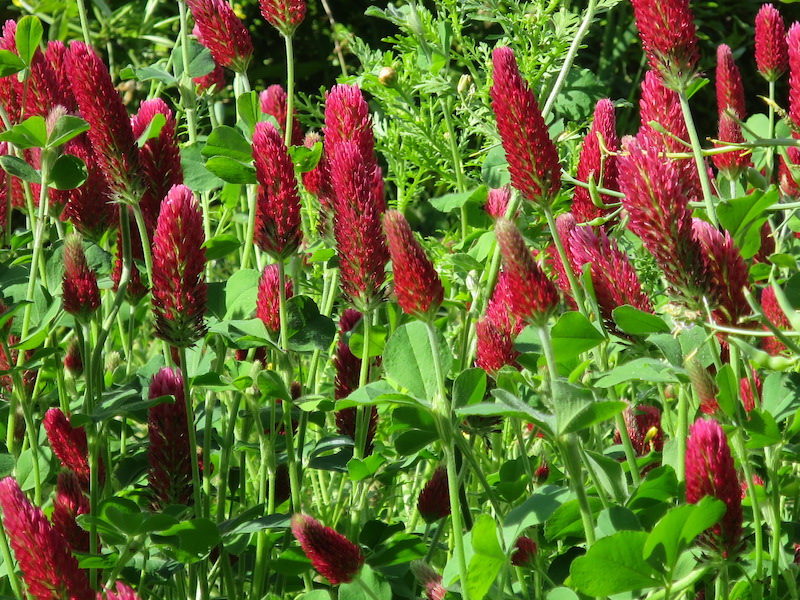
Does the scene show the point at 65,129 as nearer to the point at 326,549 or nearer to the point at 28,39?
the point at 28,39

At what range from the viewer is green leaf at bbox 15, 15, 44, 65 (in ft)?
4.76

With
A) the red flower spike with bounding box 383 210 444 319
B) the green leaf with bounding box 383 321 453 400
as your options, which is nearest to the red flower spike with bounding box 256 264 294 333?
the green leaf with bounding box 383 321 453 400

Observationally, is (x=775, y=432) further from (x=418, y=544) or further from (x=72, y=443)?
(x=72, y=443)

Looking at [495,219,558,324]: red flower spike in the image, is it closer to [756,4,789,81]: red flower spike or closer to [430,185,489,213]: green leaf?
[430,185,489,213]: green leaf

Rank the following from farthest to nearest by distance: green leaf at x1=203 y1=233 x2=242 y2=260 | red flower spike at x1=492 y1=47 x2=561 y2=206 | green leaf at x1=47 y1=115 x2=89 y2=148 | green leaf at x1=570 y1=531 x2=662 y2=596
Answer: green leaf at x1=203 y1=233 x2=242 y2=260, green leaf at x1=47 y1=115 x2=89 y2=148, red flower spike at x1=492 y1=47 x2=561 y2=206, green leaf at x1=570 y1=531 x2=662 y2=596

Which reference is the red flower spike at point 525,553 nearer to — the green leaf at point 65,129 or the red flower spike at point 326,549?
the red flower spike at point 326,549

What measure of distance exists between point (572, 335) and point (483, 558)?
276 millimetres

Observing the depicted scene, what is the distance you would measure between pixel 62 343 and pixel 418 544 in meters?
0.80

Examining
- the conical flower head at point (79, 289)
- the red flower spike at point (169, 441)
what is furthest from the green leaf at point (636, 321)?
the conical flower head at point (79, 289)

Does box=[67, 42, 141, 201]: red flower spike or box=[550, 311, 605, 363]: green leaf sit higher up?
box=[67, 42, 141, 201]: red flower spike

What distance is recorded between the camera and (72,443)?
1296mm

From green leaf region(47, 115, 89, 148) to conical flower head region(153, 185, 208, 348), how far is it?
0.18m

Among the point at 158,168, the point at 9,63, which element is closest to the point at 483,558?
the point at 158,168

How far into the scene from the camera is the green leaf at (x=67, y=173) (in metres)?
1.38
